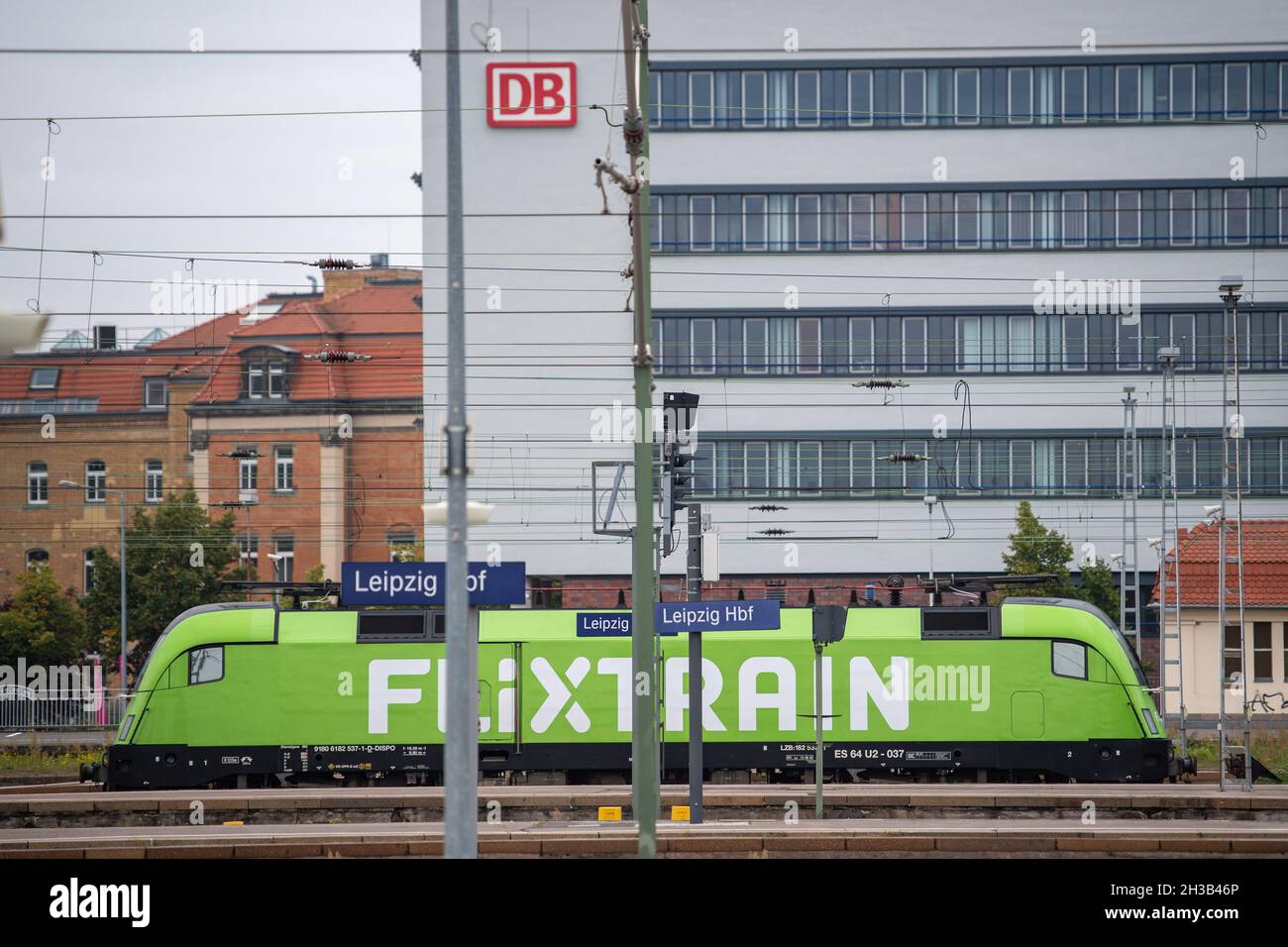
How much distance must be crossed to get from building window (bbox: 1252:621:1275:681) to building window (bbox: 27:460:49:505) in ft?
170

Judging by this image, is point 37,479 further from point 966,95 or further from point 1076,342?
point 1076,342

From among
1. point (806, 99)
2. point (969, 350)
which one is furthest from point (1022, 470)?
point (806, 99)

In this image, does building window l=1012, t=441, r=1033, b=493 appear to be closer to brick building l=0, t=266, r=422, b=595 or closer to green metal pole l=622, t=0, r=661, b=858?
brick building l=0, t=266, r=422, b=595

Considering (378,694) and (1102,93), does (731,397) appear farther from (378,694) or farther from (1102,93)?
(378,694)

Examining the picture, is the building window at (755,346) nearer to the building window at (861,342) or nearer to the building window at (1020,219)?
the building window at (861,342)

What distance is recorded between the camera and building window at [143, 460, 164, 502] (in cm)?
6700

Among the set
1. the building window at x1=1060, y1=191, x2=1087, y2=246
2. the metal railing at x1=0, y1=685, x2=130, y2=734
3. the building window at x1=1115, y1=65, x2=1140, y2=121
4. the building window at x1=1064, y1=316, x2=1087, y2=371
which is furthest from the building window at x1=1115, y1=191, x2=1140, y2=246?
the metal railing at x1=0, y1=685, x2=130, y2=734

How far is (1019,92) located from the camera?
50969 mm

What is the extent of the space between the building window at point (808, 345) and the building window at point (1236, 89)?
52.7 feet

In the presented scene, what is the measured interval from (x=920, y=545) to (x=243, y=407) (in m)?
30.4

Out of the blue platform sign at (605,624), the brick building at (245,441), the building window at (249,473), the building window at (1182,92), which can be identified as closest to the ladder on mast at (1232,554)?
the building window at (1182,92)

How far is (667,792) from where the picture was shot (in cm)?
2438
